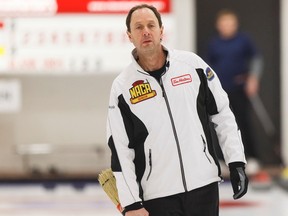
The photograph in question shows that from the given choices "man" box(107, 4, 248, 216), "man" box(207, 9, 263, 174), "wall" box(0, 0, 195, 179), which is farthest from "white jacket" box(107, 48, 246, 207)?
"wall" box(0, 0, 195, 179)

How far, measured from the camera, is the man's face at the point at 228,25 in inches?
420

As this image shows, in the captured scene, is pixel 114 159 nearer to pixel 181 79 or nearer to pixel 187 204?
pixel 187 204

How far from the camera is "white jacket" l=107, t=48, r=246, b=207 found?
13.6ft

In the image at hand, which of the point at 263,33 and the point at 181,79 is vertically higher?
the point at 181,79

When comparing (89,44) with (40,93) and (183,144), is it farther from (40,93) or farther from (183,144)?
(183,144)

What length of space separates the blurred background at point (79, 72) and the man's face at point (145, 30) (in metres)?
6.07

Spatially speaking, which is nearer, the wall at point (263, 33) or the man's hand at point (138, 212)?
the man's hand at point (138, 212)

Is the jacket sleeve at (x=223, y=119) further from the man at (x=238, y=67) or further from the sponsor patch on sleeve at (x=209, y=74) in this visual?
the man at (x=238, y=67)

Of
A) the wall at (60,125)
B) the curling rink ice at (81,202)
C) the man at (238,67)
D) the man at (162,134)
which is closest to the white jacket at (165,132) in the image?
the man at (162,134)

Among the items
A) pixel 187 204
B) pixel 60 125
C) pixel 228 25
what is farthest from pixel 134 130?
pixel 60 125

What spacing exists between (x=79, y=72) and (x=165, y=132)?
6388 mm

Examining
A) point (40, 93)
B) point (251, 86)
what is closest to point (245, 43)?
point (251, 86)

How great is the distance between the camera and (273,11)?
37.7 ft

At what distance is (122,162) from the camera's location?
4.15 meters
